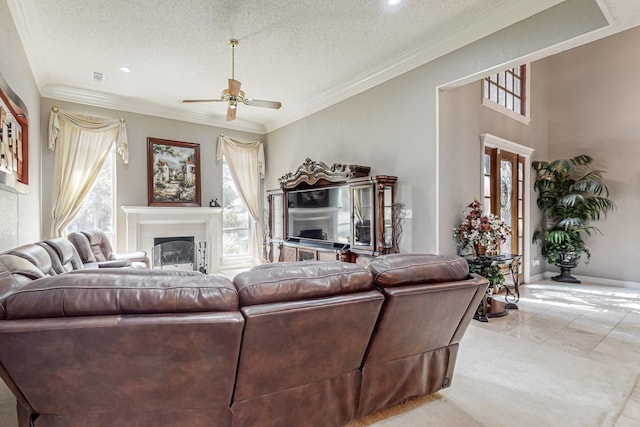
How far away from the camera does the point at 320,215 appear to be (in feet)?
17.0

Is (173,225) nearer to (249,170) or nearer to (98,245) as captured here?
(98,245)

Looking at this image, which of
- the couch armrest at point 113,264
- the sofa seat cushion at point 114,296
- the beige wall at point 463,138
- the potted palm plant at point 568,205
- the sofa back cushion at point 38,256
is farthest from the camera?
the potted palm plant at point 568,205

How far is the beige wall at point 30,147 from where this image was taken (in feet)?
8.69

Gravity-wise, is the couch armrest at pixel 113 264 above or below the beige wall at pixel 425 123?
below

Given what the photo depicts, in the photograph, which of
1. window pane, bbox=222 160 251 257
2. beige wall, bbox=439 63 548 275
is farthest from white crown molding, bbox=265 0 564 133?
window pane, bbox=222 160 251 257

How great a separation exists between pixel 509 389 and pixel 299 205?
13.2 feet

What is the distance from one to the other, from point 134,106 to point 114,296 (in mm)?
5568

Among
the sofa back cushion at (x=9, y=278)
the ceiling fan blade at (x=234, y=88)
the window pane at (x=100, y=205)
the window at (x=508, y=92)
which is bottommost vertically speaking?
the sofa back cushion at (x=9, y=278)

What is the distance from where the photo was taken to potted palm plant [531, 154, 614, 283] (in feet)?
17.6

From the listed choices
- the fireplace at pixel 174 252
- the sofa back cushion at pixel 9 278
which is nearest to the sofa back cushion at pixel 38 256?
the sofa back cushion at pixel 9 278

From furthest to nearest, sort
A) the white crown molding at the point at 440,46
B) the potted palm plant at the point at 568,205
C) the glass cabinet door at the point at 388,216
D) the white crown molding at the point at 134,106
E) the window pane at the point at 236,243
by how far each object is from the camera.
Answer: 1. the window pane at the point at 236,243
2. the potted palm plant at the point at 568,205
3. the white crown molding at the point at 134,106
4. the glass cabinet door at the point at 388,216
5. the white crown molding at the point at 440,46

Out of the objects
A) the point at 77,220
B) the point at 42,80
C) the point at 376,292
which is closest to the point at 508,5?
the point at 376,292

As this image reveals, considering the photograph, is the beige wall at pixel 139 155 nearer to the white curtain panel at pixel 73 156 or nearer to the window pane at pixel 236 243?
the white curtain panel at pixel 73 156

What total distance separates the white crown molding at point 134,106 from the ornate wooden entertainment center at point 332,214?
1.73 metres
